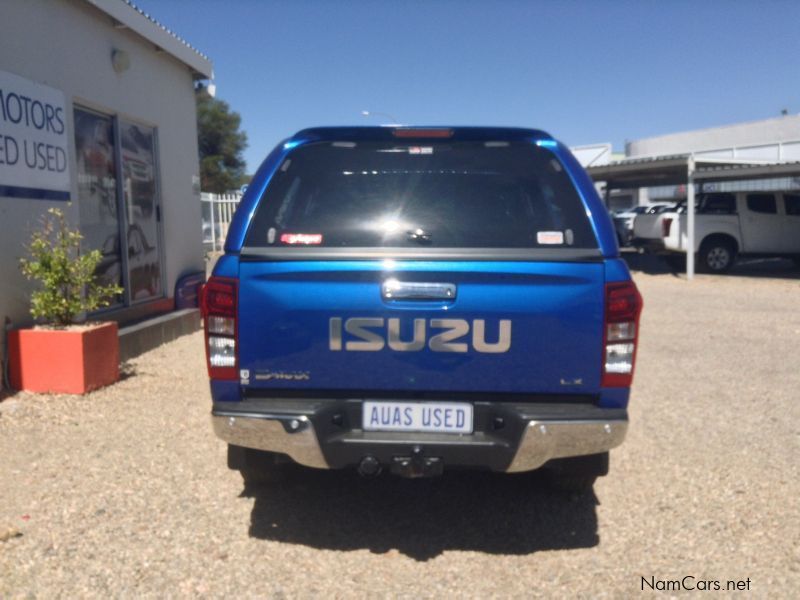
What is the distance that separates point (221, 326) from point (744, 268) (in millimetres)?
19166

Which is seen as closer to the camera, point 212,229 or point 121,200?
point 121,200

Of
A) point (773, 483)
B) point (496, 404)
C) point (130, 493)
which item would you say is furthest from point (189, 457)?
point (773, 483)

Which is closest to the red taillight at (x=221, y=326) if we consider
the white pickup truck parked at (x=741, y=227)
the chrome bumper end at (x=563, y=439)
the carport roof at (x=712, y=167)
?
the chrome bumper end at (x=563, y=439)

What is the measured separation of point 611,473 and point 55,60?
18.6 ft

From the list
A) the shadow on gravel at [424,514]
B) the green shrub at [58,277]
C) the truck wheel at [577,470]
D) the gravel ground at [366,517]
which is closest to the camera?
the gravel ground at [366,517]

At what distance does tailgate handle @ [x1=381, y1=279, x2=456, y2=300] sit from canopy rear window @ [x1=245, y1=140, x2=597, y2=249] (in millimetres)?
198

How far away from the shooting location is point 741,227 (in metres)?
17.3

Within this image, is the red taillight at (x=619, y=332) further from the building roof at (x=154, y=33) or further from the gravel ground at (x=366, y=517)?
the building roof at (x=154, y=33)

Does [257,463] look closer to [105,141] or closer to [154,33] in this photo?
[105,141]

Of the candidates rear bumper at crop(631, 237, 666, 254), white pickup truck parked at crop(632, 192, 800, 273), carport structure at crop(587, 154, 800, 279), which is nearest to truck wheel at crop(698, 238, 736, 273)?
white pickup truck parked at crop(632, 192, 800, 273)

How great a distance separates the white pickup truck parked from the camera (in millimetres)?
17234

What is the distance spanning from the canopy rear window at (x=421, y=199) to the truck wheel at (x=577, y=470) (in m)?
1.05

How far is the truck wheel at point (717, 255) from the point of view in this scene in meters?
17.4

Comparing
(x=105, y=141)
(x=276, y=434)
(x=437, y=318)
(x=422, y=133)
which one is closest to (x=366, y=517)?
(x=276, y=434)
